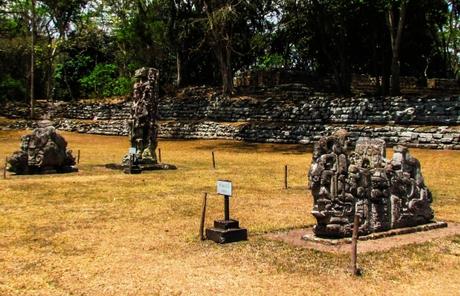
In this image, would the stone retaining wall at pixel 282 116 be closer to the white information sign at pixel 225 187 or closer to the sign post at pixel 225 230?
the sign post at pixel 225 230

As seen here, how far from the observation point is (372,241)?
30.6ft

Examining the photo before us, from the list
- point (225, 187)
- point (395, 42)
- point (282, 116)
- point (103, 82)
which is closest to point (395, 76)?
point (395, 42)

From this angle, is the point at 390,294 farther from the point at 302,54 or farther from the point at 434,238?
the point at 302,54

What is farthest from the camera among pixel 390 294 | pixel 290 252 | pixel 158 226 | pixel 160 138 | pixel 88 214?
pixel 160 138

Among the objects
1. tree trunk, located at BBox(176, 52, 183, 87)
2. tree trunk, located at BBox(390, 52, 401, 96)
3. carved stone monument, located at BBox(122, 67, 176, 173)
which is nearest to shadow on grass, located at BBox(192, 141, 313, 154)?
tree trunk, located at BBox(390, 52, 401, 96)

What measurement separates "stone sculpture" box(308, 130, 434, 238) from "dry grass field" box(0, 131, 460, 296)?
0.80 meters

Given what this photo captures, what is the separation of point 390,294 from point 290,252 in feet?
6.84

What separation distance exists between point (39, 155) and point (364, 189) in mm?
12950

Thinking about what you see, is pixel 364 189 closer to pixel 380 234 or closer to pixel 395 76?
pixel 380 234

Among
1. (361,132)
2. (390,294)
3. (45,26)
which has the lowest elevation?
(390,294)

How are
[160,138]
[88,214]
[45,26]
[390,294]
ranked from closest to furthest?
[390,294]
[88,214]
[160,138]
[45,26]

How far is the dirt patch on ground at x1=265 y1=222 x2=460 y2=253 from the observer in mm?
8875

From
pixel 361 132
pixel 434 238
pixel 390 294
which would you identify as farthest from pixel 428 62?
pixel 390 294

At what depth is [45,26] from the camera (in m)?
53.2
